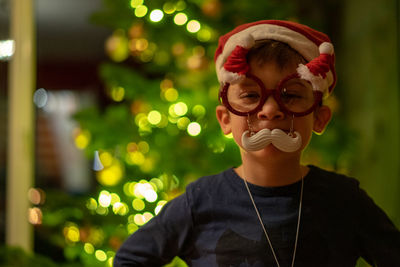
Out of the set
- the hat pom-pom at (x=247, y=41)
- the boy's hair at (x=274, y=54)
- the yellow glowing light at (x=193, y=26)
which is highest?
the yellow glowing light at (x=193, y=26)

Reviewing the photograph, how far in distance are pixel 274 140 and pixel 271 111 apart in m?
0.05

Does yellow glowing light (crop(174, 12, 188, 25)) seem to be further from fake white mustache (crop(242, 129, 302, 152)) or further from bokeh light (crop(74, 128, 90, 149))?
fake white mustache (crop(242, 129, 302, 152))

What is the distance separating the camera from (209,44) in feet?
6.30

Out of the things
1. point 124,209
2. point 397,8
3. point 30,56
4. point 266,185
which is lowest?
point 124,209

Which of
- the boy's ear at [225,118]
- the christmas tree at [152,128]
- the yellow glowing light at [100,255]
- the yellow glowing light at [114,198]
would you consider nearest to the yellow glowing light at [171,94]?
the christmas tree at [152,128]

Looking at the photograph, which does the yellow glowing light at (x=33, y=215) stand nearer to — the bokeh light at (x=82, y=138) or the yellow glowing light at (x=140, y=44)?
the bokeh light at (x=82, y=138)

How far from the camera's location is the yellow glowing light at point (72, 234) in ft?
6.30

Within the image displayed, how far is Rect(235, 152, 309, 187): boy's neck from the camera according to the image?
79 centimetres

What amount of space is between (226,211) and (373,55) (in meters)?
1.92

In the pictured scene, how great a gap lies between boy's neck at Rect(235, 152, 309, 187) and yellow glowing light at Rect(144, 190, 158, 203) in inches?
39.4

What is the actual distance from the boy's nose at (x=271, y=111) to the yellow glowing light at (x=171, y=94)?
3.74ft

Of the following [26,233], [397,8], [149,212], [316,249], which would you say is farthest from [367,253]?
[26,233]

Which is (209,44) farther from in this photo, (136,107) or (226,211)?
(226,211)

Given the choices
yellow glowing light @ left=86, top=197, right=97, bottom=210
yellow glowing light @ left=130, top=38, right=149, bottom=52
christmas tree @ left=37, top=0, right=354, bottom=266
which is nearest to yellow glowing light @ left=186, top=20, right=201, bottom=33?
christmas tree @ left=37, top=0, right=354, bottom=266
